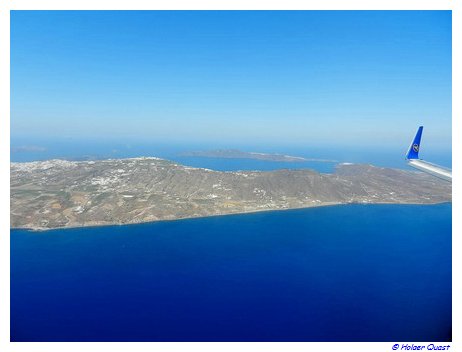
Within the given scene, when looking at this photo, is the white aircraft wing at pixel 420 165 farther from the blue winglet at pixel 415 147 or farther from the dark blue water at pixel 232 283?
the dark blue water at pixel 232 283

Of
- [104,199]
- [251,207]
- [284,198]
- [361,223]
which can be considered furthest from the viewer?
[284,198]

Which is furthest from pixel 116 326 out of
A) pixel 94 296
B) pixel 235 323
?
pixel 235 323

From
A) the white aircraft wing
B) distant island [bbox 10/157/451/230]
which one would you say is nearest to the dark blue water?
distant island [bbox 10/157/451/230]

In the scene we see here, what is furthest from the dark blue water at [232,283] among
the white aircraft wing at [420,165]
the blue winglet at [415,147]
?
the blue winglet at [415,147]

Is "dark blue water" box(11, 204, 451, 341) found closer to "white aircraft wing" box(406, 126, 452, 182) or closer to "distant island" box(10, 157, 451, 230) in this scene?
"distant island" box(10, 157, 451, 230)

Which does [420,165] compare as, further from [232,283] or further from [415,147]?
[232,283]
